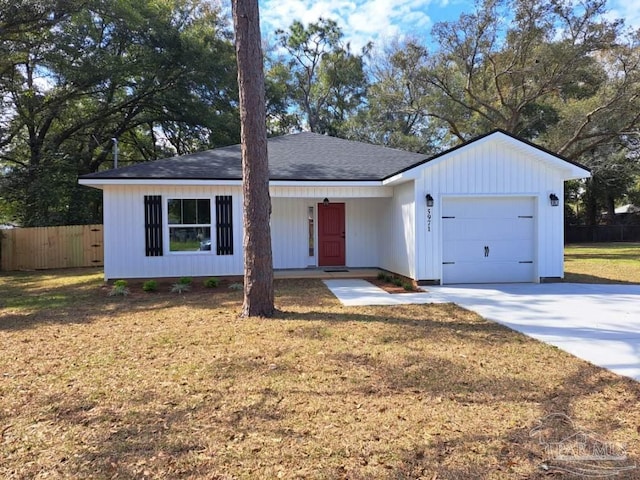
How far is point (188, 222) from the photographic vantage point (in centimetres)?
1114

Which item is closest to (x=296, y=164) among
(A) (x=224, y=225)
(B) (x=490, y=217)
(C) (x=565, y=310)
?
(A) (x=224, y=225)

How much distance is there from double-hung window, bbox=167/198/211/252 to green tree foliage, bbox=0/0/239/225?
9.51 metres

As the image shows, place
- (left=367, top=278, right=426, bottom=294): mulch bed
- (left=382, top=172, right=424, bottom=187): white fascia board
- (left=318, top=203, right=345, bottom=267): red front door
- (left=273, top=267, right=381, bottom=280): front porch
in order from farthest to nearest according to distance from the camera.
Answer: (left=318, top=203, right=345, bottom=267): red front door < (left=273, top=267, right=381, bottom=280): front porch < (left=382, top=172, right=424, bottom=187): white fascia board < (left=367, top=278, right=426, bottom=294): mulch bed

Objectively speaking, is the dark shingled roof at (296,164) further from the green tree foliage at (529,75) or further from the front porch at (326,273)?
the green tree foliage at (529,75)

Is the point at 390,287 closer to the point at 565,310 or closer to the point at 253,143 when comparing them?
the point at 565,310

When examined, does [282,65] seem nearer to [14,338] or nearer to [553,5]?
[553,5]

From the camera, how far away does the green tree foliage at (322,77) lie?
3269 cm

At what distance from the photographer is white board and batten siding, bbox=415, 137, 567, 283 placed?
32.1 ft

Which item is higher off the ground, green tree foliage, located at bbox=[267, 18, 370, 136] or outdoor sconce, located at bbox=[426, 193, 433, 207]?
green tree foliage, located at bbox=[267, 18, 370, 136]

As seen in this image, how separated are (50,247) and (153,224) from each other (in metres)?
8.13

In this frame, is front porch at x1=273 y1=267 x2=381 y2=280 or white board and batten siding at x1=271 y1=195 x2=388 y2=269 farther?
white board and batten siding at x1=271 y1=195 x2=388 y2=269

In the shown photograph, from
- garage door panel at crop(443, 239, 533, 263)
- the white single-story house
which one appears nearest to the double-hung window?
the white single-story house

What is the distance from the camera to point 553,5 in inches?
719

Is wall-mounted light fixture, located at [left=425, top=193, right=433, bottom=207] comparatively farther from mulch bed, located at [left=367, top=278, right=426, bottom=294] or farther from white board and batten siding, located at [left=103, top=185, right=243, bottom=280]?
white board and batten siding, located at [left=103, top=185, right=243, bottom=280]
